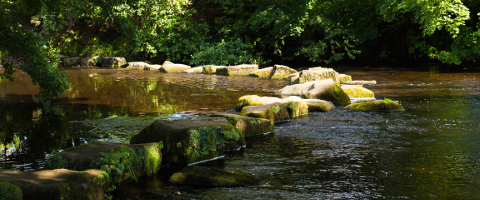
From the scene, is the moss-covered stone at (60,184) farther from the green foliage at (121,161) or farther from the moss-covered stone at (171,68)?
the moss-covered stone at (171,68)

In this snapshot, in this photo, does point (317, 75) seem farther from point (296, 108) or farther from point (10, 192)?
point (10, 192)

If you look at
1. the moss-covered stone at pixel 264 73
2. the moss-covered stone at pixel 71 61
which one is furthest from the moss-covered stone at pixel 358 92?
the moss-covered stone at pixel 71 61

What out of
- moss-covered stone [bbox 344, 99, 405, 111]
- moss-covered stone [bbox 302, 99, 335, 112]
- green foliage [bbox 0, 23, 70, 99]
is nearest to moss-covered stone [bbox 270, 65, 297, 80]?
moss-covered stone [bbox 302, 99, 335, 112]

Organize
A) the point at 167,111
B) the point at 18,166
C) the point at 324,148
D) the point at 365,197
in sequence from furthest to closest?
the point at 167,111 → the point at 324,148 → the point at 18,166 → the point at 365,197

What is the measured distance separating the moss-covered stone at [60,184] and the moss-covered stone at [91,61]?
78.5 feet

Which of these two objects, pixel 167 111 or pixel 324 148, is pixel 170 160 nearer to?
pixel 324 148

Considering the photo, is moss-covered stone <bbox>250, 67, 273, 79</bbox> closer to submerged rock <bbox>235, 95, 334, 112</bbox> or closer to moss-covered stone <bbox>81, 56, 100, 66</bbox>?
submerged rock <bbox>235, 95, 334, 112</bbox>

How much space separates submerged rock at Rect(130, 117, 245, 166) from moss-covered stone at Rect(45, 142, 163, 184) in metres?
0.38

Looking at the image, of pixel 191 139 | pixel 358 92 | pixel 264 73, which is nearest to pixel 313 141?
pixel 191 139

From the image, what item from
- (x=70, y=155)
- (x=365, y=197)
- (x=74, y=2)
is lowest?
(x=365, y=197)

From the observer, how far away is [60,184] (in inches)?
143

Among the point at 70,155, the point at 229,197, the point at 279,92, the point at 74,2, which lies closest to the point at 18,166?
the point at 70,155

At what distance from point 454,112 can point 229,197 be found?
694cm

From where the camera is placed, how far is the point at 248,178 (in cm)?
471
